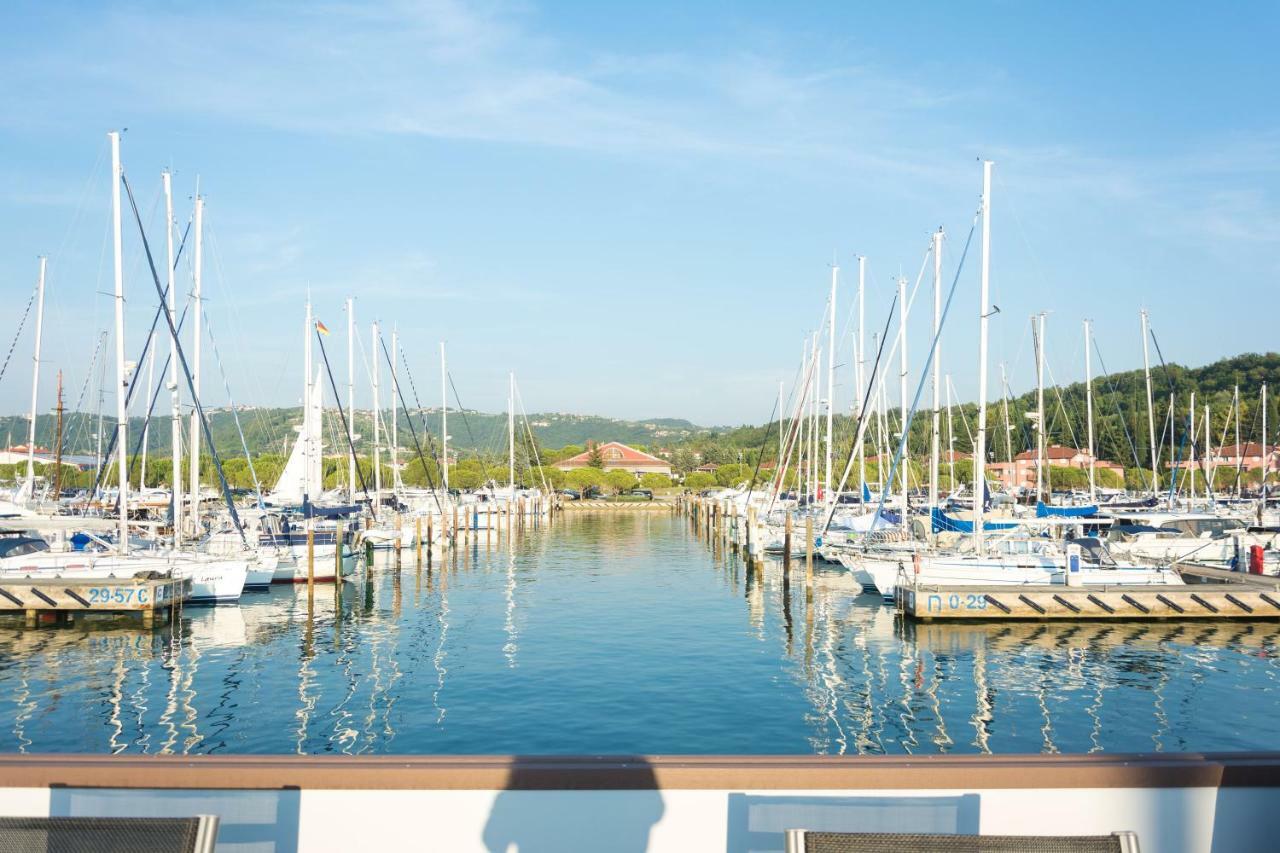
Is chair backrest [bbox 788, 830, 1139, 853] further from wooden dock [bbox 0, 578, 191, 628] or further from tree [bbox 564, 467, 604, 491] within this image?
tree [bbox 564, 467, 604, 491]

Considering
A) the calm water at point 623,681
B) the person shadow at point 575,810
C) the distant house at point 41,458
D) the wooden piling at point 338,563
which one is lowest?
the calm water at point 623,681

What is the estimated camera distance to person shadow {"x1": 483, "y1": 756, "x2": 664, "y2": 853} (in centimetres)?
491

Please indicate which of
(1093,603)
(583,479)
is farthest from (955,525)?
(583,479)

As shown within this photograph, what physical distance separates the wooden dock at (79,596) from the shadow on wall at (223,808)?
2585 centimetres

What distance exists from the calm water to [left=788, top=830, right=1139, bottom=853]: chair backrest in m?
12.3

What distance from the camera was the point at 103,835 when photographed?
427cm

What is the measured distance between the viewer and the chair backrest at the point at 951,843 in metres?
4.24

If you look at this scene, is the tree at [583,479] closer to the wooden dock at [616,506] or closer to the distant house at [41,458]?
the wooden dock at [616,506]

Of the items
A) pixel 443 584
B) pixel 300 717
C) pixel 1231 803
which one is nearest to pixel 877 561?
pixel 443 584

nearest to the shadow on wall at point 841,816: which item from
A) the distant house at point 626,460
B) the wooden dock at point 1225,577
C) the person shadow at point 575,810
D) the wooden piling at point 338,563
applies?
the person shadow at point 575,810

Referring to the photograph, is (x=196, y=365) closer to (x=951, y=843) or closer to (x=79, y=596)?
(x=79, y=596)

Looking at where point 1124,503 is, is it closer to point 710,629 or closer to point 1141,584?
point 1141,584

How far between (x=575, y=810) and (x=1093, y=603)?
2642cm

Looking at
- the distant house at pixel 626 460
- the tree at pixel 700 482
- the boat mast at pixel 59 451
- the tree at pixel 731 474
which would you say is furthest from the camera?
the distant house at pixel 626 460
